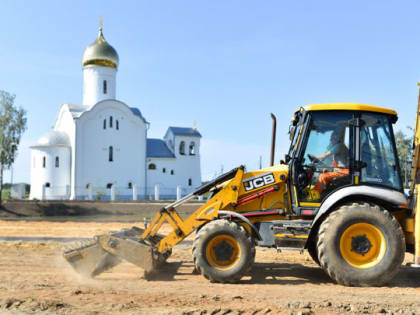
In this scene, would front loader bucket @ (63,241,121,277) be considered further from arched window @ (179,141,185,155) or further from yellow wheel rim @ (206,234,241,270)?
arched window @ (179,141,185,155)

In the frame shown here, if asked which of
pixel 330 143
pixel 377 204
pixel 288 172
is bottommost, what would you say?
pixel 377 204

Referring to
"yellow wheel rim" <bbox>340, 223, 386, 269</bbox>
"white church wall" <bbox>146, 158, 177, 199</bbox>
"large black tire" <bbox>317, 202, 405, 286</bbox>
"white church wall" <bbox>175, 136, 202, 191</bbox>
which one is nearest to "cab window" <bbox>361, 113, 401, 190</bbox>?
"large black tire" <bbox>317, 202, 405, 286</bbox>

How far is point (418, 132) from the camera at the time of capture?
7.76 meters

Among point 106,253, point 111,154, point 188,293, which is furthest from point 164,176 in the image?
point 188,293

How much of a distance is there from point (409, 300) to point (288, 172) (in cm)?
264

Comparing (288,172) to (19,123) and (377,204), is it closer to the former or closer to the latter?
(377,204)

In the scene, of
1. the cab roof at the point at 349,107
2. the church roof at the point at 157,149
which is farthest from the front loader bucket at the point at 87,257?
the church roof at the point at 157,149

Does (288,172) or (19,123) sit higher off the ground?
(19,123)

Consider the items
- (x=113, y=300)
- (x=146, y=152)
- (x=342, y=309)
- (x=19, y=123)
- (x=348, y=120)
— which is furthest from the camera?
(x=146, y=152)

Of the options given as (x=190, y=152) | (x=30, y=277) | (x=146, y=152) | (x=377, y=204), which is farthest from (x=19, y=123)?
(x=377, y=204)

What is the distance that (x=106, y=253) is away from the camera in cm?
763

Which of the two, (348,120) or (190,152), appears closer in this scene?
(348,120)

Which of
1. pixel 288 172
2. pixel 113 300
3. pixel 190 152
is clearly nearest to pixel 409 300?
pixel 288 172

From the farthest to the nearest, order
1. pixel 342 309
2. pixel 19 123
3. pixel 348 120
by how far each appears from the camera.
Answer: pixel 19 123, pixel 348 120, pixel 342 309
